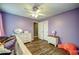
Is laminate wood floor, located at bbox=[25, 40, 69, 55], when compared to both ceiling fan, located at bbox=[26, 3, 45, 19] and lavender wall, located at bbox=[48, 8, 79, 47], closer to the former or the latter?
lavender wall, located at bbox=[48, 8, 79, 47]

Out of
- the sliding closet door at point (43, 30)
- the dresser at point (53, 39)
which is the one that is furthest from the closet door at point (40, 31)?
the dresser at point (53, 39)

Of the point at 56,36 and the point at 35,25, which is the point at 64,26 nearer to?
the point at 56,36

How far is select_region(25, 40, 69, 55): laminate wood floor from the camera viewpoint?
6.02ft

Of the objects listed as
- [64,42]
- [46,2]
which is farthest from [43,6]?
[64,42]

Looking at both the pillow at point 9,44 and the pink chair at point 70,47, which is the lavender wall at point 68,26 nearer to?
the pink chair at point 70,47

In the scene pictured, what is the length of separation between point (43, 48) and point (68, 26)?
51 cm

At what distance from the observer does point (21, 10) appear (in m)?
1.87

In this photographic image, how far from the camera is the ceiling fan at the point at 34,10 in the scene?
71.8 inches

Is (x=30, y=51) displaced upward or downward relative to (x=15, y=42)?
downward

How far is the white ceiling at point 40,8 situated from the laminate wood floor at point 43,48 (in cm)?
40

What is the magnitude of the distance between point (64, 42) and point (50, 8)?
0.56 meters

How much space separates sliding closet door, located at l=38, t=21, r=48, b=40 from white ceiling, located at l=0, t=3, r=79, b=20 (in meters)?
0.10

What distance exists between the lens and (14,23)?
6.17 ft

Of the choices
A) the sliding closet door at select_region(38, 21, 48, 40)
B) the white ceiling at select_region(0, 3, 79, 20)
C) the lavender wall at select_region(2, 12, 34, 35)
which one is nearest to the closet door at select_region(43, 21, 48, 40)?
the sliding closet door at select_region(38, 21, 48, 40)
